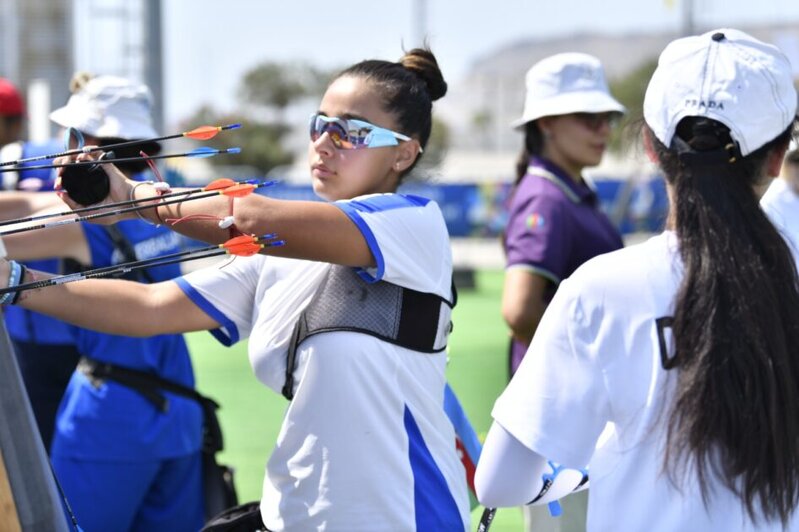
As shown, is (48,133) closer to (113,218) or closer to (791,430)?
(113,218)

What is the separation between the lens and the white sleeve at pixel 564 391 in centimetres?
199

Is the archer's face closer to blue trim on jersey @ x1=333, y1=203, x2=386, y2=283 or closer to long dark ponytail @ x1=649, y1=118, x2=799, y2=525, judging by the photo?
blue trim on jersey @ x1=333, y1=203, x2=386, y2=283

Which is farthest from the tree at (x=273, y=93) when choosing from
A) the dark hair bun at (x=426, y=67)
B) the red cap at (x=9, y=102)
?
the dark hair bun at (x=426, y=67)

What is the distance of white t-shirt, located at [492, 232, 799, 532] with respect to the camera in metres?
1.96

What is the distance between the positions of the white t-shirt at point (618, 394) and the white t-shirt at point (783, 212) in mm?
225

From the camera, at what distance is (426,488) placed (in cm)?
256

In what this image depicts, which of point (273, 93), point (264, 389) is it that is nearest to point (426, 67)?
point (264, 389)

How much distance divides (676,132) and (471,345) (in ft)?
29.6

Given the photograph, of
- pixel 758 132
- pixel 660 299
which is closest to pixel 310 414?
pixel 660 299

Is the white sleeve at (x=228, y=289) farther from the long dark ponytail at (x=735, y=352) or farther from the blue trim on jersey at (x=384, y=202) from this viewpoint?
the long dark ponytail at (x=735, y=352)

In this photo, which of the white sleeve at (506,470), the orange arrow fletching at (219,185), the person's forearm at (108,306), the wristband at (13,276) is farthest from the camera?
the person's forearm at (108,306)

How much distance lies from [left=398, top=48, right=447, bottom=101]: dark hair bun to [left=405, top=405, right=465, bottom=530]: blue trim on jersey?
2.85 ft

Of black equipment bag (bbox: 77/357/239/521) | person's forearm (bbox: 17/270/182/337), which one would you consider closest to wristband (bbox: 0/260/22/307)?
person's forearm (bbox: 17/270/182/337)

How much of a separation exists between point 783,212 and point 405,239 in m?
1.62
